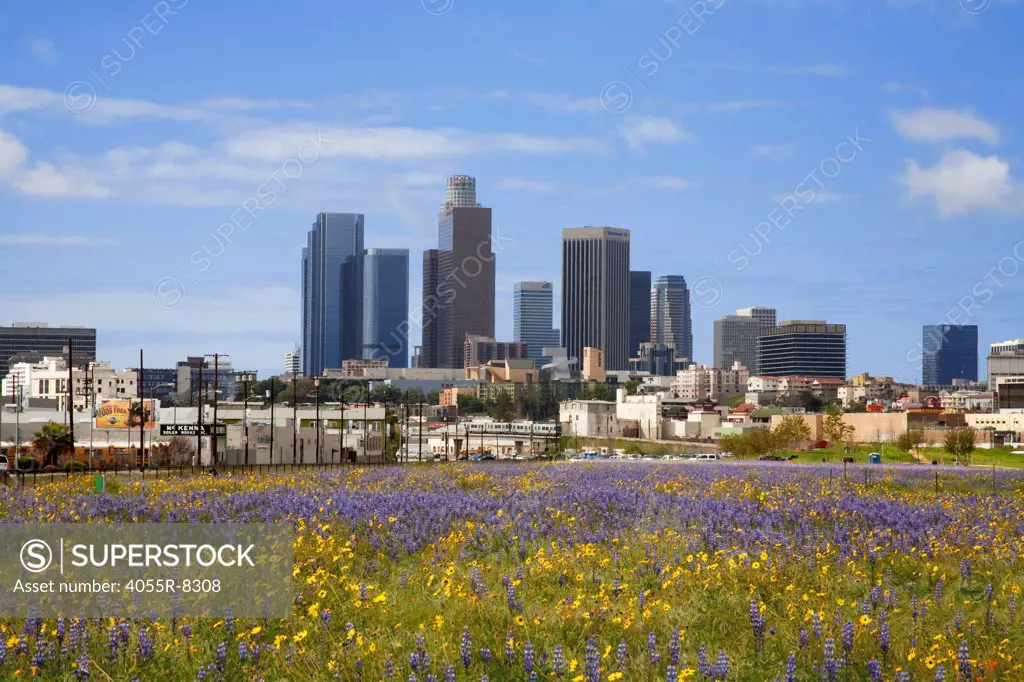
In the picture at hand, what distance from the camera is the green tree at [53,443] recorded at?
2687 inches

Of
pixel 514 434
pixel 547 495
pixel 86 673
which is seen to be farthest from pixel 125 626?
pixel 514 434

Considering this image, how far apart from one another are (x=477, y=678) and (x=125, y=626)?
3.61 m

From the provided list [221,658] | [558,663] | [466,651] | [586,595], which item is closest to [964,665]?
[558,663]

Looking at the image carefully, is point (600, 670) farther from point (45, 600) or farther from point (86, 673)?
point (45, 600)

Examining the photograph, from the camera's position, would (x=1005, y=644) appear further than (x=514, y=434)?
No

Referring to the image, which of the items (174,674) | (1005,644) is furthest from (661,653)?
(174,674)

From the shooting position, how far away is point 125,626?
11.6 metres

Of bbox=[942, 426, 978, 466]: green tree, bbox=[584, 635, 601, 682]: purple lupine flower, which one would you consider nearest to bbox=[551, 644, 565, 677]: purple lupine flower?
bbox=[584, 635, 601, 682]: purple lupine flower

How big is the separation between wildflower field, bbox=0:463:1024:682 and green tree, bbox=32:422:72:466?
159 feet

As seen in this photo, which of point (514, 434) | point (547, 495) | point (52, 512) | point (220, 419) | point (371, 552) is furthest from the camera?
point (514, 434)

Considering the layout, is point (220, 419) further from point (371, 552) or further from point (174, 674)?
point (174, 674)

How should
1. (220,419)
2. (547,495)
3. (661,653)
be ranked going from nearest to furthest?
(661,653), (547,495), (220,419)

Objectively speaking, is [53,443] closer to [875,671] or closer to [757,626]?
[757,626]

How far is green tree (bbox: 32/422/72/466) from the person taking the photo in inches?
2687
